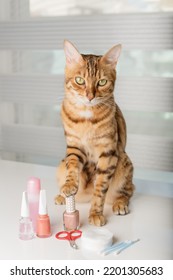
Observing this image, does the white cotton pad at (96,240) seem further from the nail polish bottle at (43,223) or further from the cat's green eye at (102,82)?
the cat's green eye at (102,82)

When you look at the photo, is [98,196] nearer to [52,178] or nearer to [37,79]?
[52,178]

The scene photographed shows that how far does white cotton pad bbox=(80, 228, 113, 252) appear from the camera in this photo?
1.03 m

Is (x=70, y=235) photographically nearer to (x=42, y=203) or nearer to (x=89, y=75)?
(x=42, y=203)

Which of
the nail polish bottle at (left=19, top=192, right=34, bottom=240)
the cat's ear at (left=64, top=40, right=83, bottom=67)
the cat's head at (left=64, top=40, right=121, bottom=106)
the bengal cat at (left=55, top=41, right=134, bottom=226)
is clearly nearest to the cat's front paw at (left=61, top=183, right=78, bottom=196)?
the bengal cat at (left=55, top=41, right=134, bottom=226)

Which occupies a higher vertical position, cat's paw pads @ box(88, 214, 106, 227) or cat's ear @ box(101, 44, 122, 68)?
cat's ear @ box(101, 44, 122, 68)

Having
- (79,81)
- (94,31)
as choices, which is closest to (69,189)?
(79,81)

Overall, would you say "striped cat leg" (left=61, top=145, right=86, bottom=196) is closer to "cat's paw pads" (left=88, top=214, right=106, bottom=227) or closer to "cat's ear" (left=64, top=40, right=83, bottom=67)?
"cat's paw pads" (left=88, top=214, right=106, bottom=227)

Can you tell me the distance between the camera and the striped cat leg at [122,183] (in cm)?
127

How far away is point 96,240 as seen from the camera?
1034 mm

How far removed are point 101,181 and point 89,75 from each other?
0.93 feet

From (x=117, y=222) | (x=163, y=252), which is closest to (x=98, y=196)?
(x=117, y=222)

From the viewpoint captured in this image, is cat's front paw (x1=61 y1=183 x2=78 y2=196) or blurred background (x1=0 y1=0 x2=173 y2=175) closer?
cat's front paw (x1=61 y1=183 x2=78 y2=196)

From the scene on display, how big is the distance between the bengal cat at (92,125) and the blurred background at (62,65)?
0.41m

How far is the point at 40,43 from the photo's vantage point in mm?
1794
